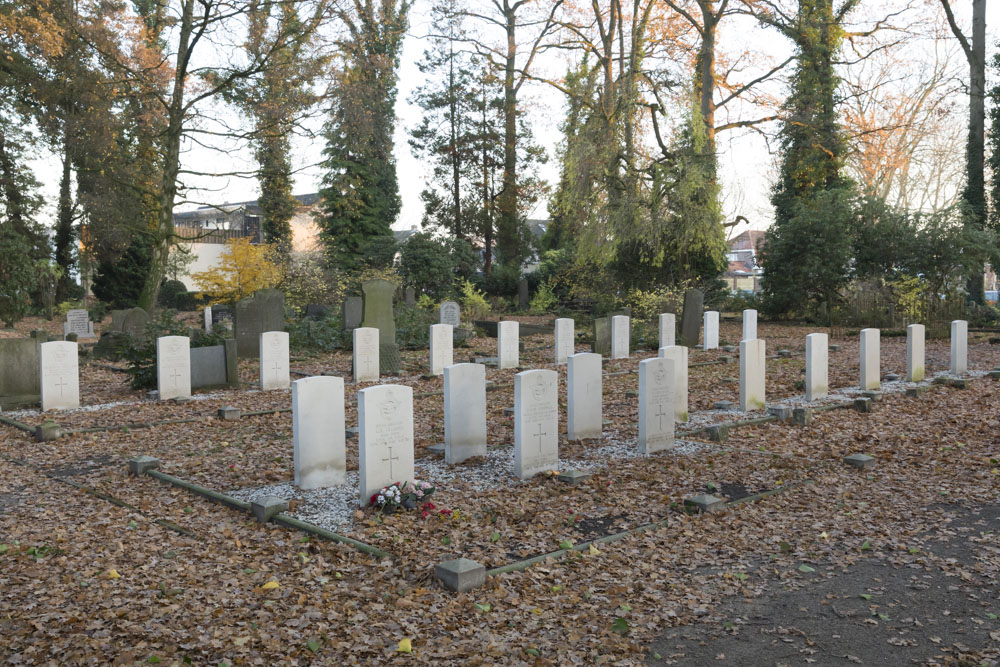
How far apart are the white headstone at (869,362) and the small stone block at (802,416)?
2.96 m

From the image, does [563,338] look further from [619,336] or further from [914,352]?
[914,352]

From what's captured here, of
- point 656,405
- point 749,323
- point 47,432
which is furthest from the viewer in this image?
point 749,323

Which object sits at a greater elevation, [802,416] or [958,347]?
[958,347]

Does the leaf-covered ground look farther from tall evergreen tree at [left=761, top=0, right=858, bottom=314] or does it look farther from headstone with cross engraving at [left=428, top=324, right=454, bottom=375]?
tall evergreen tree at [left=761, top=0, right=858, bottom=314]

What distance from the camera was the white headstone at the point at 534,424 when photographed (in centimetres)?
734

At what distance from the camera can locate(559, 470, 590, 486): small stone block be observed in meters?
7.06

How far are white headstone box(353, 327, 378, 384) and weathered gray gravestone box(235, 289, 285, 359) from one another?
3.62 m

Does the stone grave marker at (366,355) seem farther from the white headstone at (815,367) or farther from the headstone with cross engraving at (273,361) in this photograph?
the white headstone at (815,367)

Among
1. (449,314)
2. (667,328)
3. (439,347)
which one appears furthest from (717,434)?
(449,314)

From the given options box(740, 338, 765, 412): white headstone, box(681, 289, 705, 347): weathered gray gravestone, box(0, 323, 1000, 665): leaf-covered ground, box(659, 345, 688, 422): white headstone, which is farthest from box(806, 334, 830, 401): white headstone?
box(681, 289, 705, 347): weathered gray gravestone

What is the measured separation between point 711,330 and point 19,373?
14495mm

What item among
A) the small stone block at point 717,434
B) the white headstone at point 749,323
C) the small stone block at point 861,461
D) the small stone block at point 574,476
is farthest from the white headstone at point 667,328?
the small stone block at point 574,476

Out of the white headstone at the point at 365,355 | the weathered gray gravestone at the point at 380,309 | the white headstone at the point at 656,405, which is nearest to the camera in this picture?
the white headstone at the point at 656,405

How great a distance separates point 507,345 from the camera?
16000 millimetres
